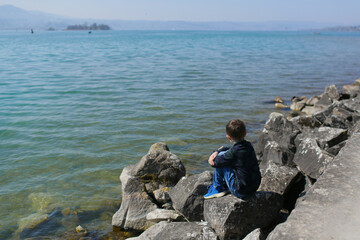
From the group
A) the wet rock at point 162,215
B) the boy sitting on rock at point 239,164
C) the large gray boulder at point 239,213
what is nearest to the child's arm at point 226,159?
the boy sitting on rock at point 239,164

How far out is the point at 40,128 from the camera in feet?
41.3

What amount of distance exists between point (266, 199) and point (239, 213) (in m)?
0.53

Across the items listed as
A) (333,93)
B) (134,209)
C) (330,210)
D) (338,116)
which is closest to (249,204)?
(330,210)

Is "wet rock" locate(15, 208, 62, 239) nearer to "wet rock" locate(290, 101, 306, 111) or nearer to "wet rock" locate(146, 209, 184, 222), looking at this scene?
"wet rock" locate(146, 209, 184, 222)

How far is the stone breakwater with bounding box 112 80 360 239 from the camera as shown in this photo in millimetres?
3949

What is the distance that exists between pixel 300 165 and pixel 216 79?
17.4m

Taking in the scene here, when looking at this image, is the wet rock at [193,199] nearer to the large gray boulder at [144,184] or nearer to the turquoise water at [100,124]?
the large gray boulder at [144,184]

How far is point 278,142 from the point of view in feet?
28.4

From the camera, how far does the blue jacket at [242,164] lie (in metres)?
4.91

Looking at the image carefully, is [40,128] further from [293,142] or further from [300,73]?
[300,73]

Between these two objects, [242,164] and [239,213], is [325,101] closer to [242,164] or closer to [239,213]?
[242,164]

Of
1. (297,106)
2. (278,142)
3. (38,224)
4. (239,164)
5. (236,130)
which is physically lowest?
(38,224)

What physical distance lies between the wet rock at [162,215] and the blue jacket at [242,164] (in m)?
1.42

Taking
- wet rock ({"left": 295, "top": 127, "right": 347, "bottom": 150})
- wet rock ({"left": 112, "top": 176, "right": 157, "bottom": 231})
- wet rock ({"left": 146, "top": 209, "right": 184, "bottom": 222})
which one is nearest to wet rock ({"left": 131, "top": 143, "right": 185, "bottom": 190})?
wet rock ({"left": 112, "top": 176, "right": 157, "bottom": 231})
